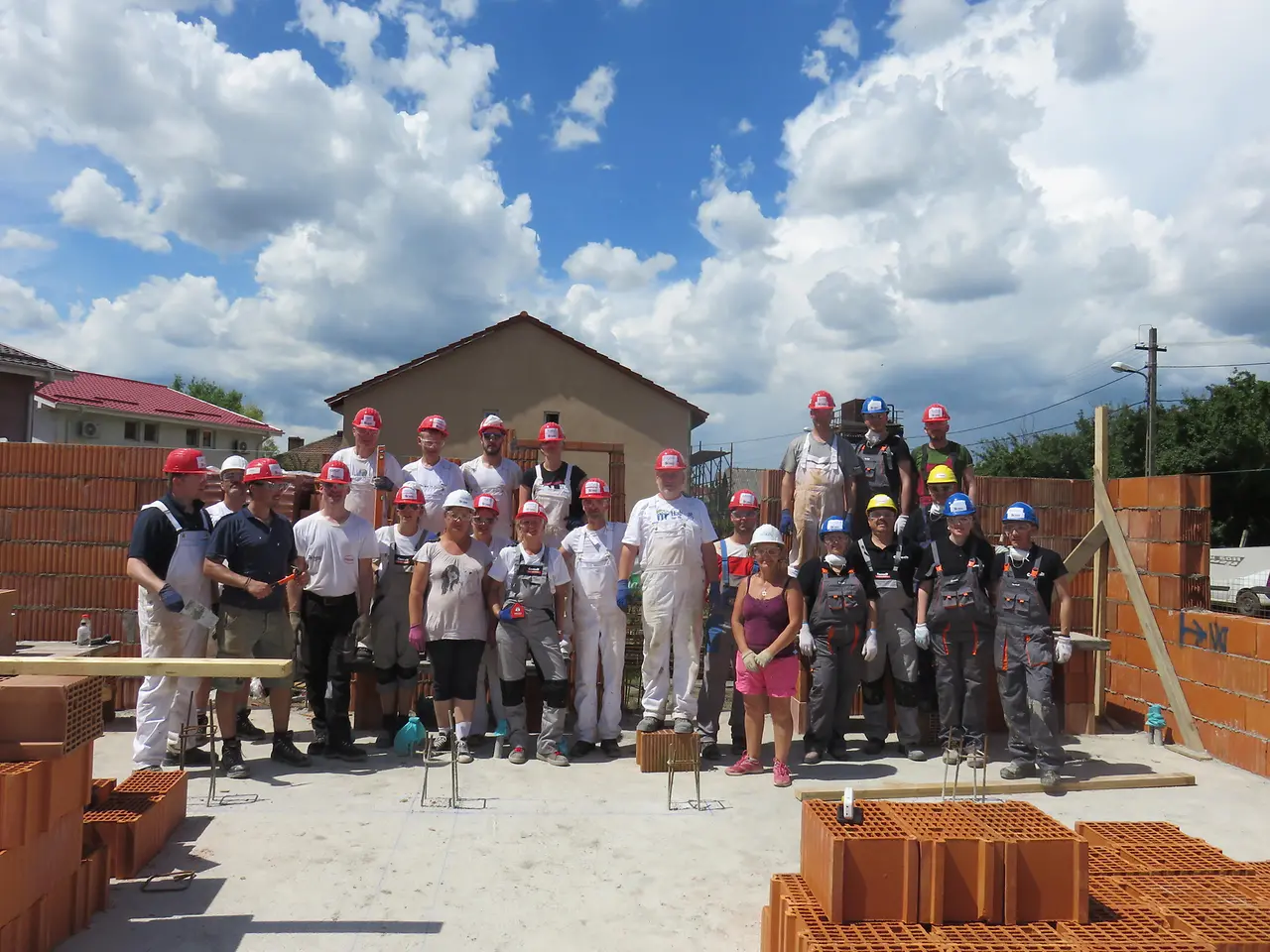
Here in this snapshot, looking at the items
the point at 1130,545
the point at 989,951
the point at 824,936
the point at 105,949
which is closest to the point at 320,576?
the point at 105,949

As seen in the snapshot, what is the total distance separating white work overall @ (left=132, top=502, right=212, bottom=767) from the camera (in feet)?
18.7

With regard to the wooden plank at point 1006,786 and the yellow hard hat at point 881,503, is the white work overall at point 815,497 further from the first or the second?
the wooden plank at point 1006,786

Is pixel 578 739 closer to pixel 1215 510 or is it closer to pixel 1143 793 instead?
pixel 1143 793

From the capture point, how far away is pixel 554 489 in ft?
23.1

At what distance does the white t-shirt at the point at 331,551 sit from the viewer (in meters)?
6.16

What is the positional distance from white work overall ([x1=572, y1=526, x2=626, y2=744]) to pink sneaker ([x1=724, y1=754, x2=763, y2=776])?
0.99 meters

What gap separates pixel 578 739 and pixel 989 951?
3890mm

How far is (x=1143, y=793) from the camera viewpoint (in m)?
5.87

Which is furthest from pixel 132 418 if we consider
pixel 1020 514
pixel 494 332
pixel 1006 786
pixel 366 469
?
pixel 1006 786

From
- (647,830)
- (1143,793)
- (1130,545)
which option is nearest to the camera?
(647,830)

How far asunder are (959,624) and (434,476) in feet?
13.7

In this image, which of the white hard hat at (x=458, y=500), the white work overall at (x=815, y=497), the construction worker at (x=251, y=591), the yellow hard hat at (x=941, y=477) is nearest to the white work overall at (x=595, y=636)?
the white hard hat at (x=458, y=500)

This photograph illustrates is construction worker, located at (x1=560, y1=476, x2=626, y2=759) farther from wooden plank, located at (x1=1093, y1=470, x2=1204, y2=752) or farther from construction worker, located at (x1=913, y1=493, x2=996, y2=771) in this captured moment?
wooden plank, located at (x1=1093, y1=470, x2=1204, y2=752)

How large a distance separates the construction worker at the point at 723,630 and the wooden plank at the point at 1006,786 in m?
0.91
